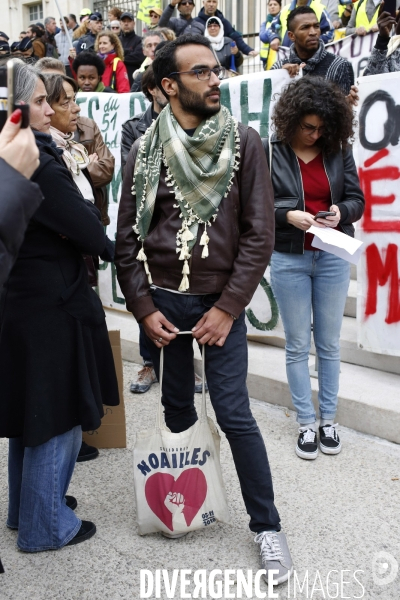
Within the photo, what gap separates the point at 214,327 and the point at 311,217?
3.53 ft

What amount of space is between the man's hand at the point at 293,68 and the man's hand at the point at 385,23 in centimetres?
56

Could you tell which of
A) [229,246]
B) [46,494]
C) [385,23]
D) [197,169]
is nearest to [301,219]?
[229,246]

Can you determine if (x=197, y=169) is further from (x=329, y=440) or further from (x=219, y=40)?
(x=219, y=40)

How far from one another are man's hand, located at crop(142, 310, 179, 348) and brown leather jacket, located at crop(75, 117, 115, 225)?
1.41m

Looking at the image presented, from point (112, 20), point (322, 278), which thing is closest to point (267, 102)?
point (322, 278)

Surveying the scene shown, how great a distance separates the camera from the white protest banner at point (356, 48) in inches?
235

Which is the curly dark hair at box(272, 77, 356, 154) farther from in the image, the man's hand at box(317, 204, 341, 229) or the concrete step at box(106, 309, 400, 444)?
the concrete step at box(106, 309, 400, 444)

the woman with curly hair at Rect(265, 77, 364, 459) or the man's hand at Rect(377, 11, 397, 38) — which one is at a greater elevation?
the man's hand at Rect(377, 11, 397, 38)

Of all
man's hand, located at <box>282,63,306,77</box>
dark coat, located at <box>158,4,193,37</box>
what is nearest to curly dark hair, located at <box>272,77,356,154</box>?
man's hand, located at <box>282,63,306,77</box>

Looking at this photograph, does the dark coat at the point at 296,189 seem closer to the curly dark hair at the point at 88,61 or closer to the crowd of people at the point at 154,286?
the crowd of people at the point at 154,286

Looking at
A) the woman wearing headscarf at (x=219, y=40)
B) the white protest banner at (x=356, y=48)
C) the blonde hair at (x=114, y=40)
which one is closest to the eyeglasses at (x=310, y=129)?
the white protest banner at (x=356, y=48)

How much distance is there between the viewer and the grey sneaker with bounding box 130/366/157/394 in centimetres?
448

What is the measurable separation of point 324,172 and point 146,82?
1436mm

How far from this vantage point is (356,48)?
603 centimetres
